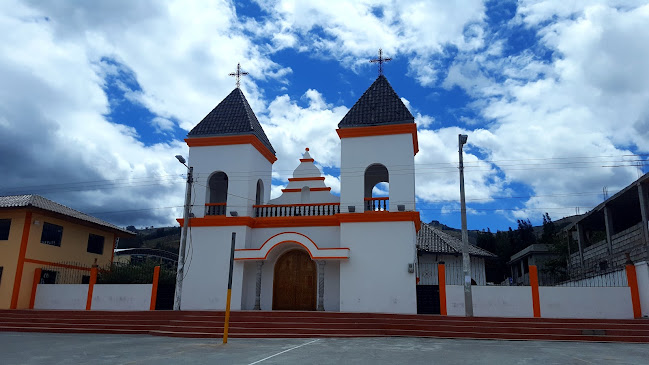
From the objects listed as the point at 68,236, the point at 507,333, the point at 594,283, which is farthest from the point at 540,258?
the point at 68,236

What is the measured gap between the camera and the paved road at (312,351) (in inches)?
333

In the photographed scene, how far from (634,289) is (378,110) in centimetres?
1000

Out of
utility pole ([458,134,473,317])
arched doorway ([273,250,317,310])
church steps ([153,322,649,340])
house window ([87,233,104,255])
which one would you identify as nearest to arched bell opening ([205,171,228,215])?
arched doorway ([273,250,317,310])

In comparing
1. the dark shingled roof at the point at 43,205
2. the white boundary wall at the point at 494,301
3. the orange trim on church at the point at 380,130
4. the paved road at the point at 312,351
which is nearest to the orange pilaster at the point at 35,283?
the dark shingled roof at the point at 43,205

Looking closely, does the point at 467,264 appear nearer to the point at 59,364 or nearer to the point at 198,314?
the point at 198,314

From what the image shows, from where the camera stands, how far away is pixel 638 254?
1694 cm

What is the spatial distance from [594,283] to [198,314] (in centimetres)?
1470

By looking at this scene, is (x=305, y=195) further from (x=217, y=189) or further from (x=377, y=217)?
(x=217, y=189)

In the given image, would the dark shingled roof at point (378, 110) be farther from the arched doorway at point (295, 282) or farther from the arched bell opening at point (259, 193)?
the arched doorway at point (295, 282)

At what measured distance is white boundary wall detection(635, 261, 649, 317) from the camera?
47.5 feet

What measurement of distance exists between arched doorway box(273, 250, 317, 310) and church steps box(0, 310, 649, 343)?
2782 mm

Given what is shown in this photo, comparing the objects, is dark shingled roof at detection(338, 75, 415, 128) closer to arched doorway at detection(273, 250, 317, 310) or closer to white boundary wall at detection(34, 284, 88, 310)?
arched doorway at detection(273, 250, 317, 310)

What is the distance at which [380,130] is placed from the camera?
1750 centimetres

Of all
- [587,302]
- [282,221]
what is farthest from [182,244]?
[587,302]
